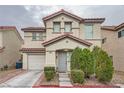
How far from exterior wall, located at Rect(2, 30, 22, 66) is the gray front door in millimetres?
6941

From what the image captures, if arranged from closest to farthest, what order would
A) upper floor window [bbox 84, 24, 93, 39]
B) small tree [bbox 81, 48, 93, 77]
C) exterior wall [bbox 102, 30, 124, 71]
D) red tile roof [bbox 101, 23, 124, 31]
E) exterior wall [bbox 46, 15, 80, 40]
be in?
small tree [bbox 81, 48, 93, 77]
red tile roof [bbox 101, 23, 124, 31]
exterior wall [bbox 102, 30, 124, 71]
exterior wall [bbox 46, 15, 80, 40]
upper floor window [bbox 84, 24, 93, 39]

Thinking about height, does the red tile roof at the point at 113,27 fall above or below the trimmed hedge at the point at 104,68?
above

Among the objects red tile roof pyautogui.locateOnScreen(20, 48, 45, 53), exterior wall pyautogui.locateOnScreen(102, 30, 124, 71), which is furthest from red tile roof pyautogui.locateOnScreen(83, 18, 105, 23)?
red tile roof pyautogui.locateOnScreen(20, 48, 45, 53)

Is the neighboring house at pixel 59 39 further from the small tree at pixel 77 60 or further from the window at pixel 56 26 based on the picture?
the small tree at pixel 77 60

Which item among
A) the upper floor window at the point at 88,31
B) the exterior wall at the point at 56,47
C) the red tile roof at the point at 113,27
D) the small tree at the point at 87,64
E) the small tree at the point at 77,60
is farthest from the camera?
the upper floor window at the point at 88,31

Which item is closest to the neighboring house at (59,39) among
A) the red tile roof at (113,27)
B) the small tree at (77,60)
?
the red tile roof at (113,27)

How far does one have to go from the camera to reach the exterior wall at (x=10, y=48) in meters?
26.6

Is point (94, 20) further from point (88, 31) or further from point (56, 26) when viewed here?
point (56, 26)

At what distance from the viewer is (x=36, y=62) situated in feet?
83.5

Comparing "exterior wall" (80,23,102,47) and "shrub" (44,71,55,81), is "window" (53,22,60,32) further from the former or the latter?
"shrub" (44,71,55,81)

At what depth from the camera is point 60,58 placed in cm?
2305

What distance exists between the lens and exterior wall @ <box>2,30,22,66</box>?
26562mm

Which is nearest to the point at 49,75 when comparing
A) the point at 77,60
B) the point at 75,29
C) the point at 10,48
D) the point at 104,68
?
the point at 77,60
